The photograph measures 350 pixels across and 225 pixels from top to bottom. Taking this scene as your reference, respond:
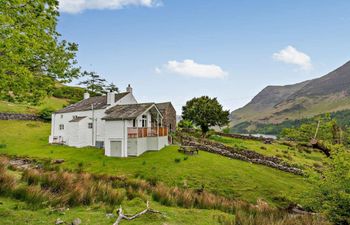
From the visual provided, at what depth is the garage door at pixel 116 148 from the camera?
2875cm

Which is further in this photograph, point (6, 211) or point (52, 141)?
point (52, 141)

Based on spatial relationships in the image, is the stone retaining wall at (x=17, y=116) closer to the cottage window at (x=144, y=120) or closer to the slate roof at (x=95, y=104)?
the slate roof at (x=95, y=104)

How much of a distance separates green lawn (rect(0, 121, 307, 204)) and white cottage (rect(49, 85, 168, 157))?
183cm

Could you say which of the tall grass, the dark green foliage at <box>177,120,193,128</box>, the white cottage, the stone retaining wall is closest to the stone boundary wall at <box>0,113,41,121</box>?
the stone retaining wall

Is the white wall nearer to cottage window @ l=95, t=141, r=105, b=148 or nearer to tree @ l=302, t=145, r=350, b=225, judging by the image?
cottage window @ l=95, t=141, r=105, b=148

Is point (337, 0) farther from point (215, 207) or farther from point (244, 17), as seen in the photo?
point (215, 207)

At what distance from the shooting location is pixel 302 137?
14273 mm

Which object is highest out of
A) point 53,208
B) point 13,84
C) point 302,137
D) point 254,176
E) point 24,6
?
point 24,6

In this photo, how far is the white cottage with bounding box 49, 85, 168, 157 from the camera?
2897 centimetres

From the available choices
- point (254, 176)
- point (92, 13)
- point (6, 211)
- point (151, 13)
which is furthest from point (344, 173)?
point (92, 13)

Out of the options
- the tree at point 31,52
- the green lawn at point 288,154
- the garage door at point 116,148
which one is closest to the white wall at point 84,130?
the garage door at point 116,148

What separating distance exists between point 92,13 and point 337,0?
30.8m

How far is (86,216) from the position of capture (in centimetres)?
850

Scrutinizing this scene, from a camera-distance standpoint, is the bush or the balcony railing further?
the bush
